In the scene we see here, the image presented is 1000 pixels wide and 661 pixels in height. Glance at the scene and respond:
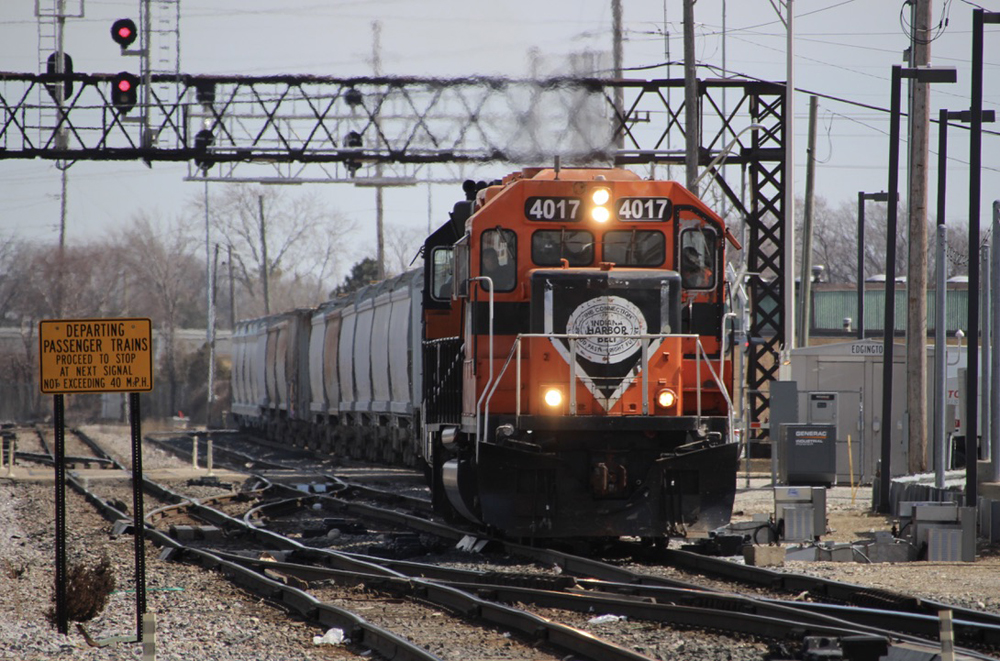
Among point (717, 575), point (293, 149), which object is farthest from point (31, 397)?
point (717, 575)

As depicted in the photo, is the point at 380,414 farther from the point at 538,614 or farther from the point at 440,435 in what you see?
the point at 538,614

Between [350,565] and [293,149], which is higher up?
[293,149]

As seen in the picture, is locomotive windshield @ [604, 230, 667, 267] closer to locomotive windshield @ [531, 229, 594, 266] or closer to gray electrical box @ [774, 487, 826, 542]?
locomotive windshield @ [531, 229, 594, 266]

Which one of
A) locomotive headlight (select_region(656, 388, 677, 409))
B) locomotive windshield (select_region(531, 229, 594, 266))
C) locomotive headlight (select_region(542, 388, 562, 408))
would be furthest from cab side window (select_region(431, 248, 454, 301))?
locomotive headlight (select_region(656, 388, 677, 409))

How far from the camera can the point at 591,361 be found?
12.7 meters

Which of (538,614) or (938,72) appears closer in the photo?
(538,614)

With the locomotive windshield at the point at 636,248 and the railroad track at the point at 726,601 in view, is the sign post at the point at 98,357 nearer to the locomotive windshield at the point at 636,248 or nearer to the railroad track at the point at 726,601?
the railroad track at the point at 726,601

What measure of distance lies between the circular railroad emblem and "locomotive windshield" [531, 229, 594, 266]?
0.54 m

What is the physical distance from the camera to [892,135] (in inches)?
761

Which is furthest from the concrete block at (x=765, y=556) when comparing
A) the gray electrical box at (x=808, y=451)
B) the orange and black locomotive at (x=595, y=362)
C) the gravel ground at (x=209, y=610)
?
the gray electrical box at (x=808, y=451)

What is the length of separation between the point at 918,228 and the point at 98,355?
14.1 meters

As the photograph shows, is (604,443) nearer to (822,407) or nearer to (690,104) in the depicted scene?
(690,104)

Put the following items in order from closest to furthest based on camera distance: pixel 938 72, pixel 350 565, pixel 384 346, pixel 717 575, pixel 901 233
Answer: pixel 717 575
pixel 350 565
pixel 938 72
pixel 384 346
pixel 901 233

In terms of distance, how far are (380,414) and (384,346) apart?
2.10 m
